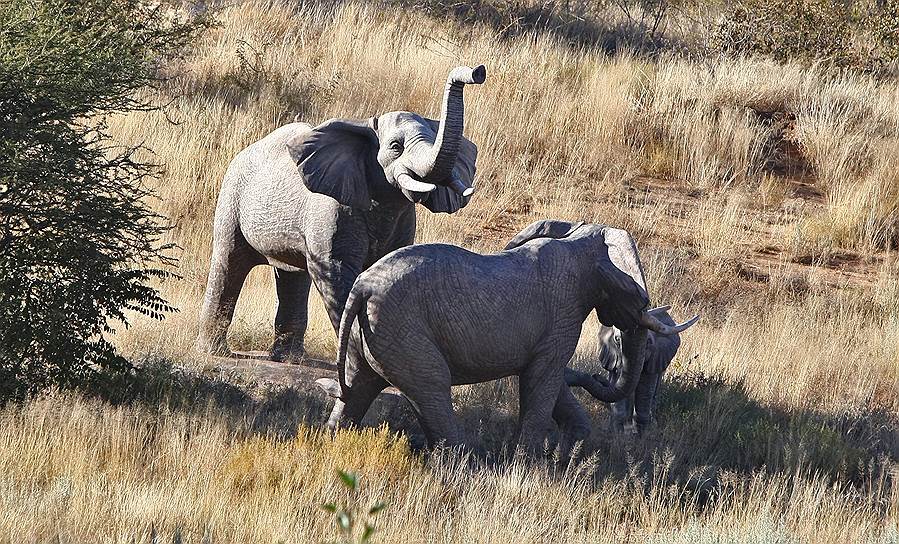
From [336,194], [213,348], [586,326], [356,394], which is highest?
[336,194]

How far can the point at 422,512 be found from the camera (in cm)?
654

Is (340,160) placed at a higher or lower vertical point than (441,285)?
higher

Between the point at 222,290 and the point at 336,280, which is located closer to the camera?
the point at 336,280

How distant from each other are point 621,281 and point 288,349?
3315 mm

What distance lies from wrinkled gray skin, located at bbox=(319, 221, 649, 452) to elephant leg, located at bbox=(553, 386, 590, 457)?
181mm

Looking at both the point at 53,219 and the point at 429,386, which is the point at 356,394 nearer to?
the point at 429,386

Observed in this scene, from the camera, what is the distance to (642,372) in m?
8.24

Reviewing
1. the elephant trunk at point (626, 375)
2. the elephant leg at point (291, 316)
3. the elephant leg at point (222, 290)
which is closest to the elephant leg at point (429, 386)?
the elephant trunk at point (626, 375)

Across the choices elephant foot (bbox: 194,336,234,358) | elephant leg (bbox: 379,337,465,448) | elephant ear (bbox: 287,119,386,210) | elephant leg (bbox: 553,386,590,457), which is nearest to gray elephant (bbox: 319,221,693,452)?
elephant leg (bbox: 379,337,465,448)

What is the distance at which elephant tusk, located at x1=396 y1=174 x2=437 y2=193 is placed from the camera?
7.20 metres

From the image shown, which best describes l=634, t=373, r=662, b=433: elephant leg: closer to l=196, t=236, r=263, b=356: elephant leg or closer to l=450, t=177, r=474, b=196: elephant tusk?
l=450, t=177, r=474, b=196: elephant tusk

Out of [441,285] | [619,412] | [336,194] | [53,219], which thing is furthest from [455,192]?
[53,219]

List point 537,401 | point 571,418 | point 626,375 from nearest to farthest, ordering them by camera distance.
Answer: point 537,401, point 626,375, point 571,418

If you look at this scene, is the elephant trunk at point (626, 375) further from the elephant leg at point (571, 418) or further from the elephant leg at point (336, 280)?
the elephant leg at point (336, 280)
